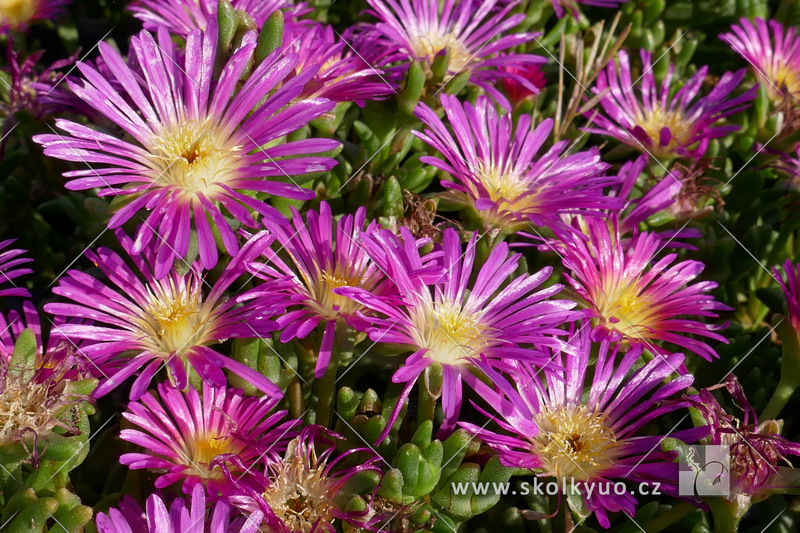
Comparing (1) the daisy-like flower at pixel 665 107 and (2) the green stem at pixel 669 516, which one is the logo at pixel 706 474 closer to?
(2) the green stem at pixel 669 516

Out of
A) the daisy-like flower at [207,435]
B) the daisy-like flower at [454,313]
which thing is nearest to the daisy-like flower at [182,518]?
the daisy-like flower at [207,435]

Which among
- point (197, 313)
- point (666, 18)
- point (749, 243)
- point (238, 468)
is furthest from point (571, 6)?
point (238, 468)

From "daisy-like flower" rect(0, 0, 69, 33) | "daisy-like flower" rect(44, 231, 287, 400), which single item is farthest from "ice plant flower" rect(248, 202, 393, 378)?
"daisy-like flower" rect(0, 0, 69, 33)

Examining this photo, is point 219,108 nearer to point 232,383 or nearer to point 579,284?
point 232,383

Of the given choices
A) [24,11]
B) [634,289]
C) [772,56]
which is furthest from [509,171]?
[24,11]

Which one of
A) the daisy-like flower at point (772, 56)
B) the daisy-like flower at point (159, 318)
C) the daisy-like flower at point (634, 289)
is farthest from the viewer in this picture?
the daisy-like flower at point (772, 56)

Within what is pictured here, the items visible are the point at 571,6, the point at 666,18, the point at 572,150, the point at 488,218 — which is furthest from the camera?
the point at 666,18
